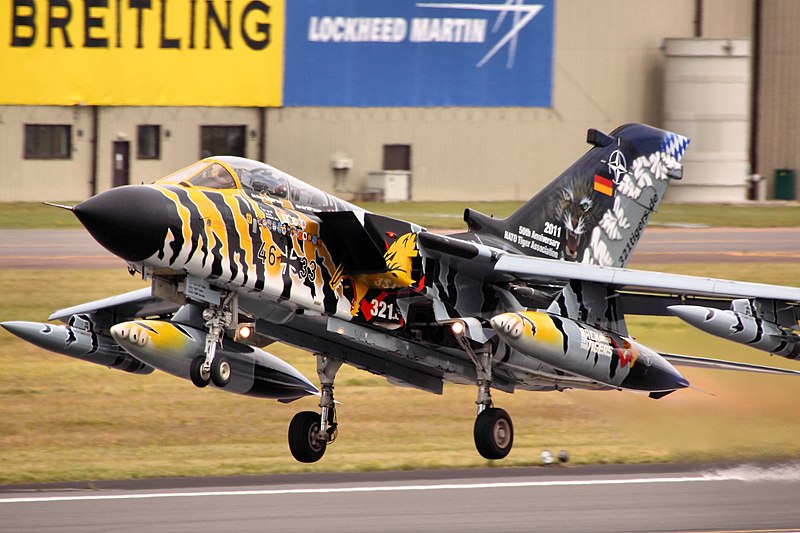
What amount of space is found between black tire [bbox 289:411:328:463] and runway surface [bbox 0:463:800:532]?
1.93ft

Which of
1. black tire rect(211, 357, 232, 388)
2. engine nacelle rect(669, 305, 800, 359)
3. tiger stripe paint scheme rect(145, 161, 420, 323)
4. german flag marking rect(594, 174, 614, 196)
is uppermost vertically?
german flag marking rect(594, 174, 614, 196)

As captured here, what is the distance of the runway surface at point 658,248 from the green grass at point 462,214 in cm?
183

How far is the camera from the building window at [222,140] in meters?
41.3

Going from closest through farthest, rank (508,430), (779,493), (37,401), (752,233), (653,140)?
1. (508,430)
2. (779,493)
3. (653,140)
4. (37,401)
5. (752,233)

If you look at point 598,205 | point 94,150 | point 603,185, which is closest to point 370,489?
point 598,205

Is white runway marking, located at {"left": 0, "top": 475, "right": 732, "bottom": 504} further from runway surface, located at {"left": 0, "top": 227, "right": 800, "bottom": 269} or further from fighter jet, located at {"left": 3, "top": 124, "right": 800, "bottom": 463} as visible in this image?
runway surface, located at {"left": 0, "top": 227, "right": 800, "bottom": 269}

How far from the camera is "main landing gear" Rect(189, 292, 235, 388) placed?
1184 centimetres

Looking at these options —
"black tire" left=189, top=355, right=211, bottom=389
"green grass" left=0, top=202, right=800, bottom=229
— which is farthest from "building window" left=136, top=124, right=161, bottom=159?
"black tire" left=189, top=355, right=211, bottom=389

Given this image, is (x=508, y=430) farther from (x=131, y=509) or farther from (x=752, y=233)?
(x=752, y=233)

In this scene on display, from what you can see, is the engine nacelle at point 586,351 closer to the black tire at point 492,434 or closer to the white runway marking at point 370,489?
the black tire at point 492,434

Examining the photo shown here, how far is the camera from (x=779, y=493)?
1542cm

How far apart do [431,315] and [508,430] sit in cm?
171

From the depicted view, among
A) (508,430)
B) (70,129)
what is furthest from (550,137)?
(508,430)

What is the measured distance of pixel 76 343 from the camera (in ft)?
52.0
